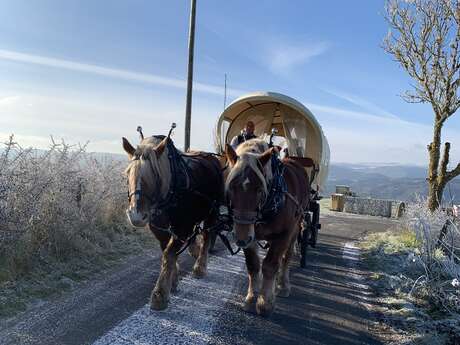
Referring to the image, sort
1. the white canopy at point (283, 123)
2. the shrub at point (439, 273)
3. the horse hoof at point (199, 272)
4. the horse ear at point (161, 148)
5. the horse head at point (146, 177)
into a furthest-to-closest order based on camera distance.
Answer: the white canopy at point (283, 123)
the horse hoof at point (199, 272)
the shrub at point (439, 273)
the horse ear at point (161, 148)
the horse head at point (146, 177)

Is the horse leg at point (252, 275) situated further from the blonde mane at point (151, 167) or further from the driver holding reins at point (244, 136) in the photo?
the driver holding reins at point (244, 136)

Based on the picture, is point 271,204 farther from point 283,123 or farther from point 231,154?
point 283,123

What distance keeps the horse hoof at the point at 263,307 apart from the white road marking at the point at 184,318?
444 mm

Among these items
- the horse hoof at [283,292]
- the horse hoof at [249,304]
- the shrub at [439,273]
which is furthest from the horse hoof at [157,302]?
the shrub at [439,273]

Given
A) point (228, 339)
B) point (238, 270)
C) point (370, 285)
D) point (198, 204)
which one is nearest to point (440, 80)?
point (370, 285)

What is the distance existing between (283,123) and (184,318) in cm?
506

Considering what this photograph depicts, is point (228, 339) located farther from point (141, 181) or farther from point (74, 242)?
point (74, 242)

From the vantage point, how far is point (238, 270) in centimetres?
628

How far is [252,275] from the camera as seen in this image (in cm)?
476

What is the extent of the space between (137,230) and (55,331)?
15.8 ft

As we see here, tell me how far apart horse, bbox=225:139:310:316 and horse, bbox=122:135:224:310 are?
62cm

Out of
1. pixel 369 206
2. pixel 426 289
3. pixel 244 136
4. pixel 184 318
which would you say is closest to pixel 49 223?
pixel 184 318

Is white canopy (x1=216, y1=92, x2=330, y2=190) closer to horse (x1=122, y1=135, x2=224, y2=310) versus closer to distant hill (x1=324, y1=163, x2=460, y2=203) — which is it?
distant hill (x1=324, y1=163, x2=460, y2=203)

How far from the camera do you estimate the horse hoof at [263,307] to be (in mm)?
4383
